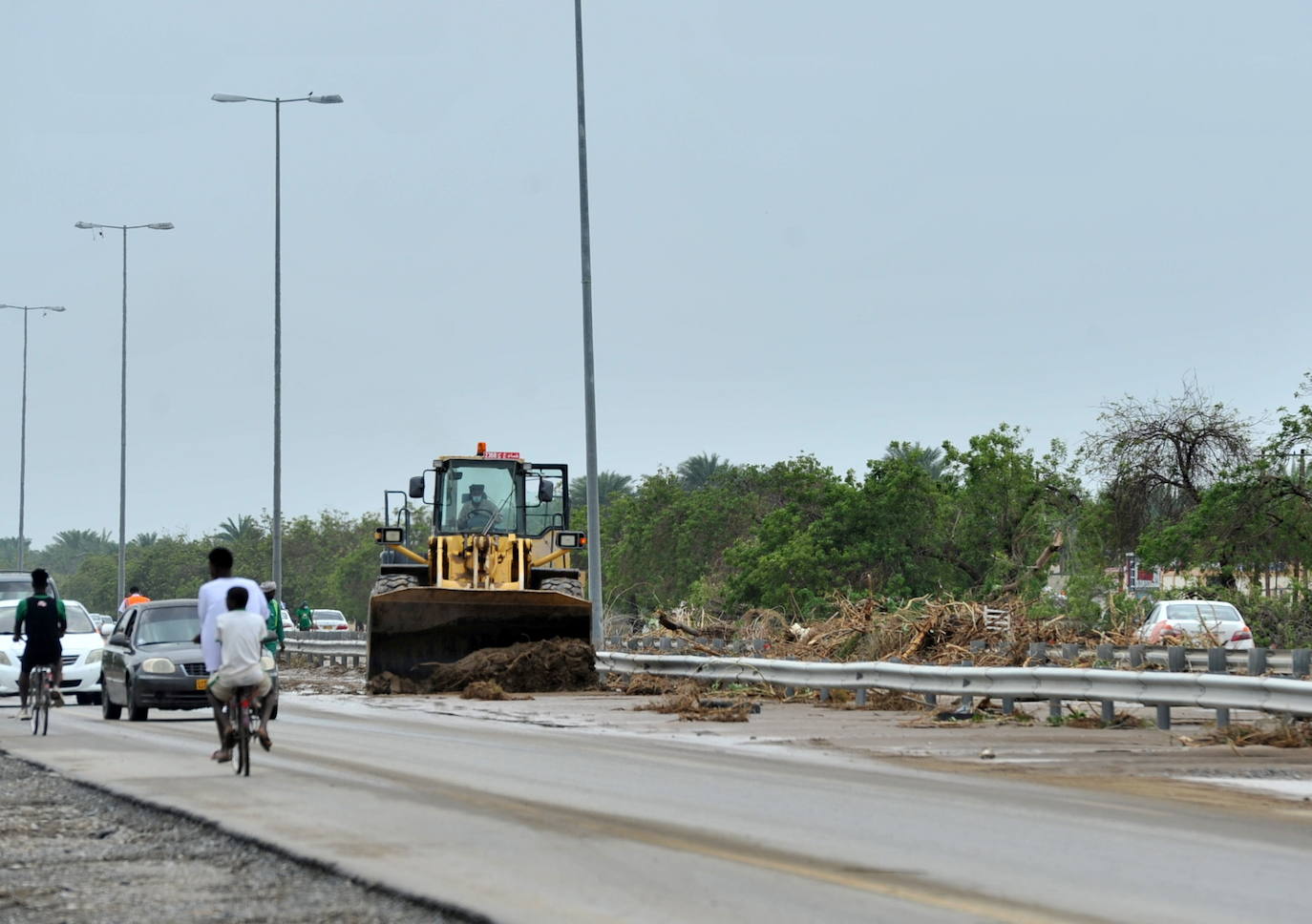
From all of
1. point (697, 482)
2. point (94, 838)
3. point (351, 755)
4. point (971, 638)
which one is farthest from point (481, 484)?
point (697, 482)

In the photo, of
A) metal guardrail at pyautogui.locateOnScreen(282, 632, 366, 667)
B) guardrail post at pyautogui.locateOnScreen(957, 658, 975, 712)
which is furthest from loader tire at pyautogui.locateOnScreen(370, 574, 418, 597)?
metal guardrail at pyautogui.locateOnScreen(282, 632, 366, 667)

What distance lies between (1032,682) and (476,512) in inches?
454

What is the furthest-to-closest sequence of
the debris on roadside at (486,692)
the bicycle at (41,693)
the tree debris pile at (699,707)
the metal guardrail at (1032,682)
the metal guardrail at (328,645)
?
the metal guardrail at (328,645)
the debris on roadside at (486,692)
the tree debris pile at (699,707)
the bicycle at (41,693)
the metal guardrail at (1032,682)

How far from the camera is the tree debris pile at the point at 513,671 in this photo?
27.2m

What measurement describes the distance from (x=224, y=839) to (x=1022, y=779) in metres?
6.16

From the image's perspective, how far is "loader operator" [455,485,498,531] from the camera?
2914 centimetres

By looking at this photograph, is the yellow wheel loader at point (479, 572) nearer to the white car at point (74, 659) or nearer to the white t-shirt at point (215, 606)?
the white car at point (74, 659)

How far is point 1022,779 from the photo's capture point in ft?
45.3

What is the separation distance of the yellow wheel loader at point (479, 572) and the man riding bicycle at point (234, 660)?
11443 mm

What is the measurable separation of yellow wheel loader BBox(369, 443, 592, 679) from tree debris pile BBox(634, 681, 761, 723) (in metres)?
2.94

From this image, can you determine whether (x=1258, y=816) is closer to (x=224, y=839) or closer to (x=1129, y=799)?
(x=1129, y=799)

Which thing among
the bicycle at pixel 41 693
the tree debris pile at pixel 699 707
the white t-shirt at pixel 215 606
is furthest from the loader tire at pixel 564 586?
the white t-shirt at pixel 215 606

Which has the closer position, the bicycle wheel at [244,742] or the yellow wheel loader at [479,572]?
the bicycle wheel at [244,742]

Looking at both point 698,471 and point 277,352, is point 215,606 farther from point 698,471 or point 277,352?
point 698,471
